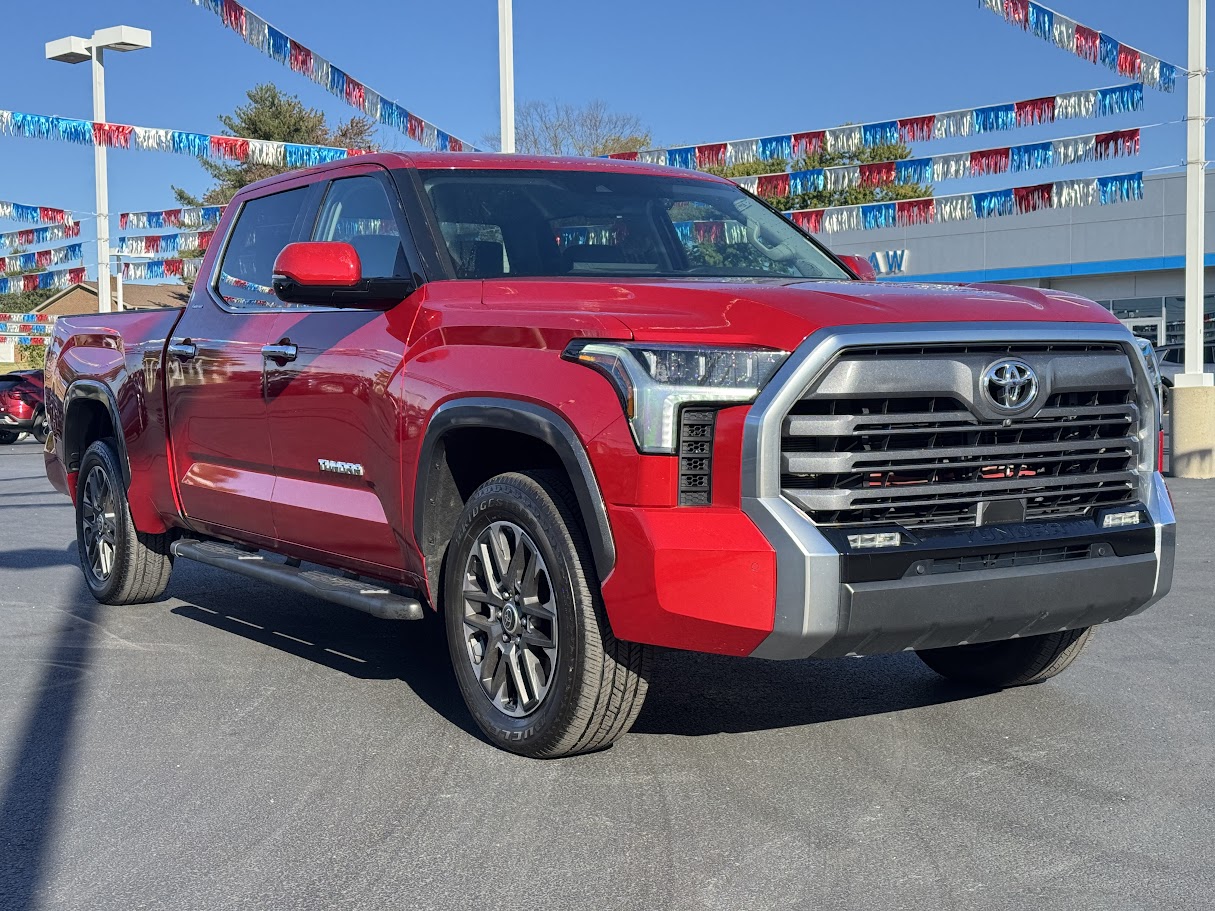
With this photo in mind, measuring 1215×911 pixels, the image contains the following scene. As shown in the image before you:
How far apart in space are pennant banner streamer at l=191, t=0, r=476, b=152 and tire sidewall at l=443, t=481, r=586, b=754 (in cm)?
1412

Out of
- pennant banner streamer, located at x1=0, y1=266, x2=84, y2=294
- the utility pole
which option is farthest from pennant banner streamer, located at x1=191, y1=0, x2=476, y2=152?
pennant banner streamer, located at x1=0, y1=266, x2=84, y2=294

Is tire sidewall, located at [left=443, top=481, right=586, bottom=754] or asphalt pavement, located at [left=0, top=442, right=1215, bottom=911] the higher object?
tire sidewall, located at [left=443, top=481, right=586, bottom=754]

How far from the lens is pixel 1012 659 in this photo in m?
5.35

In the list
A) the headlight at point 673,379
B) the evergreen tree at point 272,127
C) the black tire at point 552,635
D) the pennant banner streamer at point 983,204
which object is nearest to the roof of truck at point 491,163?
the black tire at point 552,635

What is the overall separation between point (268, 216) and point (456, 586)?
2443 mm

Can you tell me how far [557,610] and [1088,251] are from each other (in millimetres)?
37972

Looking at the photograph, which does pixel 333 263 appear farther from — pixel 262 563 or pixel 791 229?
pixel 791 229

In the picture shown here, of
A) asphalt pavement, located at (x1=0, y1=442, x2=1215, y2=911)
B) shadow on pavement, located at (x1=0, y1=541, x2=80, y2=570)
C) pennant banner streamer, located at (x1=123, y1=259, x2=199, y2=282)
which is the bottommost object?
asphalt pavement, located at (x1=0, y1=442, x2=1215, y2=911)

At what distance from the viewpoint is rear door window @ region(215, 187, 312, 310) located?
612 centimetres

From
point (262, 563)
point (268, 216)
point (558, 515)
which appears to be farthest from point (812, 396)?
point (268, 216)

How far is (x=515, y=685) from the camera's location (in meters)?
4.57

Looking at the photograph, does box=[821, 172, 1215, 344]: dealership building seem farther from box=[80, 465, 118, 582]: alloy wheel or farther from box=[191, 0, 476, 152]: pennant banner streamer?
box=[80, 465, 118, 582]: alloy wheel

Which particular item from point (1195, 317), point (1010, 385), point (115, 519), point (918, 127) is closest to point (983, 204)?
point (918, 127)

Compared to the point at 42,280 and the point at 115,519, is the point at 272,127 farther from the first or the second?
the point at 115,519
